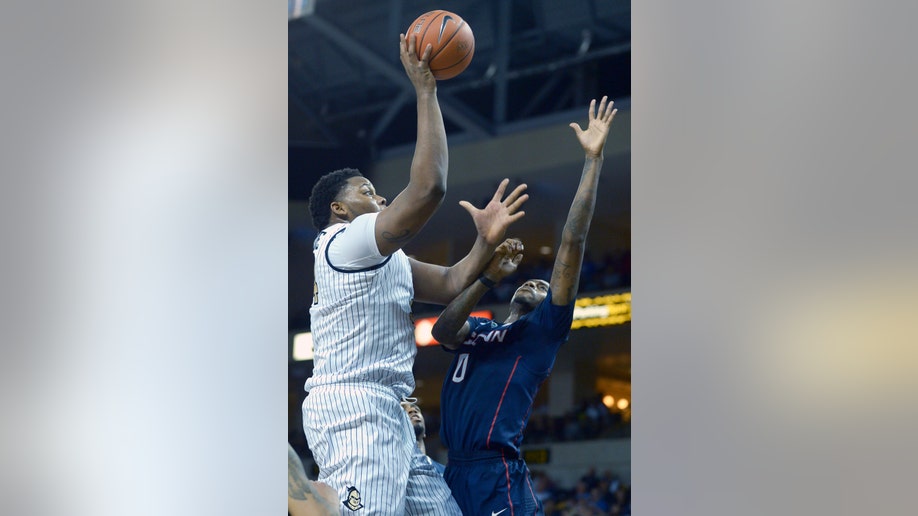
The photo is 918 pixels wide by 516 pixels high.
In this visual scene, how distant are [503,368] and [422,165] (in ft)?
4.02

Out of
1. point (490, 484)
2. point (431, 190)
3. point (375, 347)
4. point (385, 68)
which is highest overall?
point (385, 68)

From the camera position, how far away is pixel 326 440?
2846 millimetres

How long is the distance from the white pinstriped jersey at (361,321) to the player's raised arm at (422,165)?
0.11 m

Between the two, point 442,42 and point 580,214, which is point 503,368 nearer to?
point 580,214

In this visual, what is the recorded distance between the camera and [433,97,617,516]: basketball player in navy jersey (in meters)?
3.52

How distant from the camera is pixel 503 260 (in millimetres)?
3527

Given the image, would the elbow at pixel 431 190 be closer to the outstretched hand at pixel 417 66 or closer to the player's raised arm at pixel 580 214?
the outstretched hand at pixel 417 66

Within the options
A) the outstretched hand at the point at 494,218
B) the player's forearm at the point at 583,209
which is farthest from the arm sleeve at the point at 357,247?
the player's forearm at the point at 583,209

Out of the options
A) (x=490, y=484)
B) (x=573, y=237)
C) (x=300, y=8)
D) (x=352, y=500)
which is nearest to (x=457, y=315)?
(x=573, y=237)
